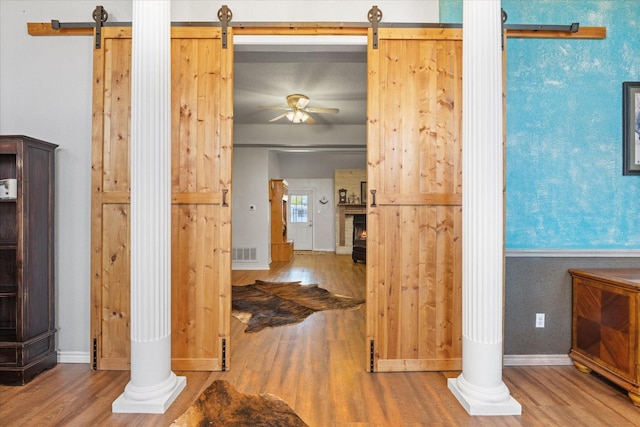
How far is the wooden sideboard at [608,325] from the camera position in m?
2.16

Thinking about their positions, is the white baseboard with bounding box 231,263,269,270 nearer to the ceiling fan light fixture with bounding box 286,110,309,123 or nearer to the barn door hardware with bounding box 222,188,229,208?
the ceiling fan light fixture with bounding box 286,110,309,123

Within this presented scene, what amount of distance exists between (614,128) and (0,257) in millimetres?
4844

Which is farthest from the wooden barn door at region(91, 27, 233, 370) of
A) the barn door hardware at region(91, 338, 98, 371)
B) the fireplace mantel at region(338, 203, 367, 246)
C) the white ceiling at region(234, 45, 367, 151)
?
the fireplace mantel at region(338, 203, 367, 246)

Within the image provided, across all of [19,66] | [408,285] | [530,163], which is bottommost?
[408,285]

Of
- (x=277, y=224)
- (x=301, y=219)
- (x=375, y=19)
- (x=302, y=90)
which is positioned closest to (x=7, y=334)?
(x=375, y=19)

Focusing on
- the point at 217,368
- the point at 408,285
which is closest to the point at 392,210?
the point at 408,285

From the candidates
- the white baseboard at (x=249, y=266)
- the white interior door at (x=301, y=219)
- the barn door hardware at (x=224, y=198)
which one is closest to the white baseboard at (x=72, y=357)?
the barn door hardware at (x=224, y=198)

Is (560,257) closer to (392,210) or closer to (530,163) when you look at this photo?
(530,163)

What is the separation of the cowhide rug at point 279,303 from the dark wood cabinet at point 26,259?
5.39 feet

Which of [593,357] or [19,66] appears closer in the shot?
[593,357]

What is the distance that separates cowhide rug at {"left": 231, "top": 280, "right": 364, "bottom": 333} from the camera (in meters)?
3.81

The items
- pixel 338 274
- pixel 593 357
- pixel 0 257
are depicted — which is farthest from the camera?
pixel 338 274

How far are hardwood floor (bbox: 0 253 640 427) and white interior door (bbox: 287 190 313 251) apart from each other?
25.6 feet

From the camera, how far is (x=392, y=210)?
258 cm
